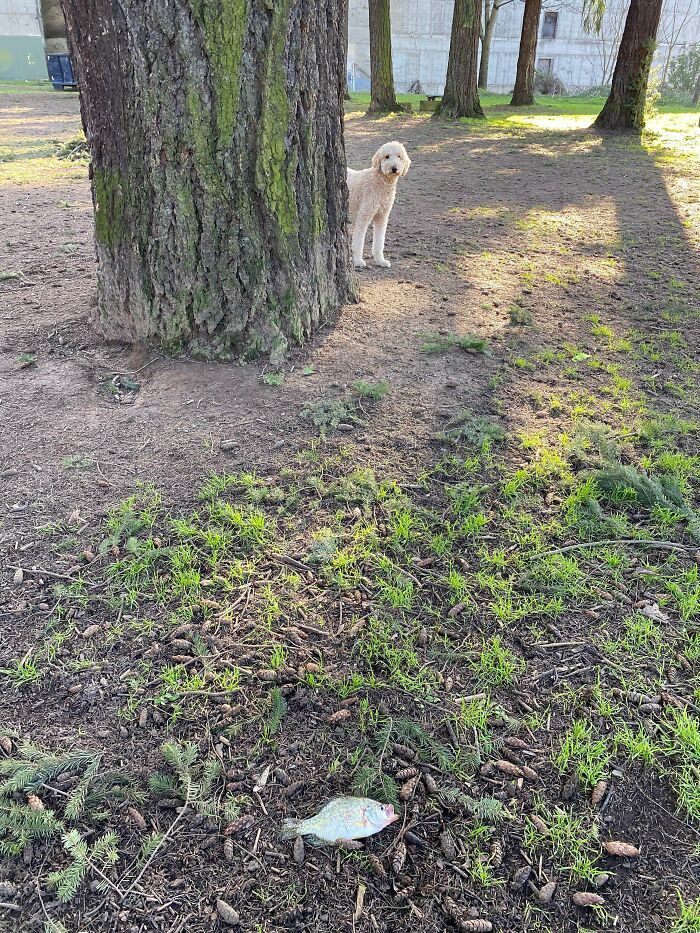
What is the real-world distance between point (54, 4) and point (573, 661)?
3826cm

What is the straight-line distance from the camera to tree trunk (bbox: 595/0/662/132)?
442 inches

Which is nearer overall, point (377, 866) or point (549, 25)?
point (377, 866)

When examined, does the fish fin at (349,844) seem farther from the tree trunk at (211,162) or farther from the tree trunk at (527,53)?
the tree trunk at (527,53)

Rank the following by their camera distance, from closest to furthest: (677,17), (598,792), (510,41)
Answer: (598,792)
(510,41)
(677,17)

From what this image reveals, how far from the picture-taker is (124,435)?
284cm

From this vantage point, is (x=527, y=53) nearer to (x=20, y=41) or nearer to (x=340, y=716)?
(x=340, y=716)

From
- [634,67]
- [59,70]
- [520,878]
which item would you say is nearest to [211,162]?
[520,878]

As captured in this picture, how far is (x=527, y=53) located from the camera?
18.3 metres

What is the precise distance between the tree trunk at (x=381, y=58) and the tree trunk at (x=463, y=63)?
1.53 metres

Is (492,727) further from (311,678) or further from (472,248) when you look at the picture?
(472,248)

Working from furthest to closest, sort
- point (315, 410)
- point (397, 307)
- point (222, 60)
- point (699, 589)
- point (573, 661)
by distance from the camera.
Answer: point (397, 307)
point (315, 410)
point (222, 60)
point (699, 589)
point (573, 661)

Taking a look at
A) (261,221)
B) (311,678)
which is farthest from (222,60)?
(311,678)

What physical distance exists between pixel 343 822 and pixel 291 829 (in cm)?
13

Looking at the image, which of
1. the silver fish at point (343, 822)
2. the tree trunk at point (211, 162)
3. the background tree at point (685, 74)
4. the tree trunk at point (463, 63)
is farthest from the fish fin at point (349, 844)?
the background tree at point (685, 74)
